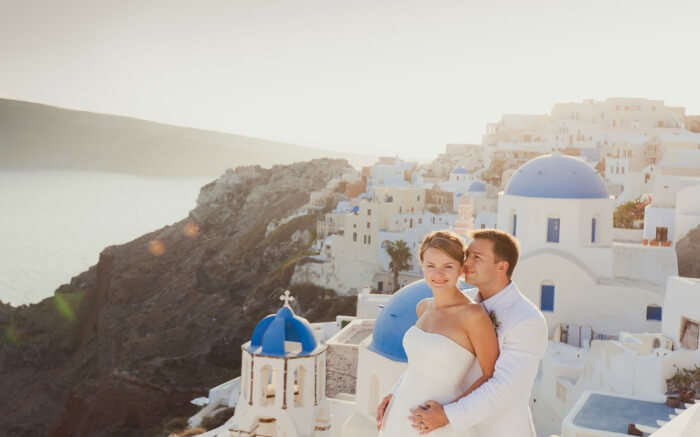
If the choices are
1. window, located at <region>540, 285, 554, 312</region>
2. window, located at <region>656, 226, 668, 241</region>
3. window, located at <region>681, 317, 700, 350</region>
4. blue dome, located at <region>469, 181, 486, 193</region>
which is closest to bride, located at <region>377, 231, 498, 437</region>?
window, located at <region>681, 317, 700, 350</region>

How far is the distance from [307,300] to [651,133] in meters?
26.2

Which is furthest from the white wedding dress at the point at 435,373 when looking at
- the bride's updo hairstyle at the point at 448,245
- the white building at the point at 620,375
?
the white building at the point at 620,375

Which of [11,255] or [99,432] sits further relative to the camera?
[11,255]

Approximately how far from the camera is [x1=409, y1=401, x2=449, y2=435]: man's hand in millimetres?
3320

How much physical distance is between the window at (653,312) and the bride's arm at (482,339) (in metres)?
15.8

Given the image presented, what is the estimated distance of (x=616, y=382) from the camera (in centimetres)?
1359

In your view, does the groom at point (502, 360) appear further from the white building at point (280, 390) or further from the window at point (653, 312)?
the window at point (653, 312)

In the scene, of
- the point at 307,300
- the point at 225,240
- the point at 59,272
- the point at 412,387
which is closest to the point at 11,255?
the point at 59,272

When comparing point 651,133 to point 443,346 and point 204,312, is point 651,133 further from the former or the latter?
point 443,346

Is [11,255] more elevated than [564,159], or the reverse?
[564,159]

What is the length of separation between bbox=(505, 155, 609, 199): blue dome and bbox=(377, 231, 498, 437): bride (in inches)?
611

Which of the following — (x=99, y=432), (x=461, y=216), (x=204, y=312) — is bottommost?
(x=99, y=432)

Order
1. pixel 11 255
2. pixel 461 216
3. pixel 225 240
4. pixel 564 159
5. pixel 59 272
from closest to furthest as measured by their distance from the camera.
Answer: pixel 564 159 < pixel 461 216 < pixel 225 240 < pixel 59 272 < pixel 11 255

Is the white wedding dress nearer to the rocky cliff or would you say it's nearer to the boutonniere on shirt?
the boutonniere on shirt
